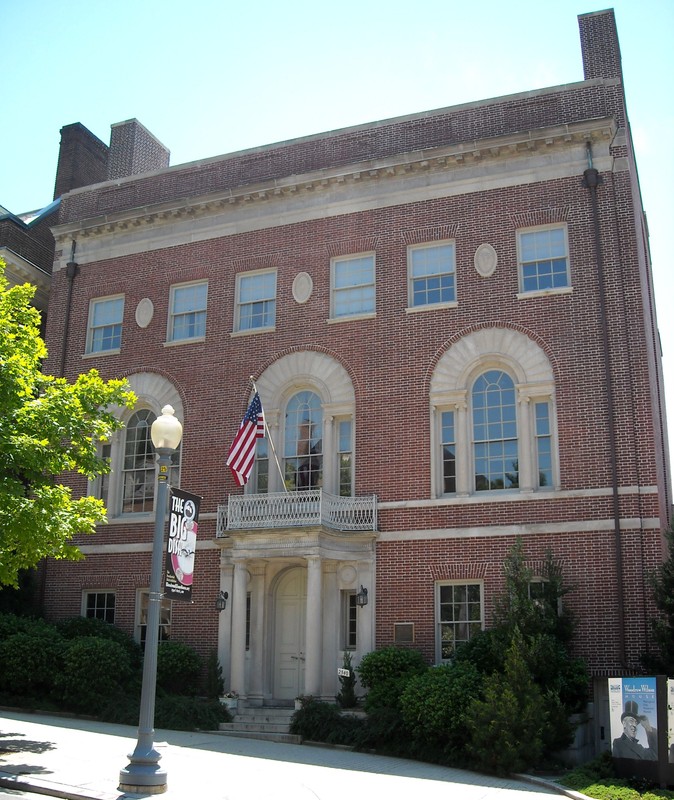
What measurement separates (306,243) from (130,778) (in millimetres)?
15231

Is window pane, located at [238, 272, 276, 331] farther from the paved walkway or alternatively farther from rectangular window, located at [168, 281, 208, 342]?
the paved walkway

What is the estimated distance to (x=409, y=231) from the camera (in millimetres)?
22734

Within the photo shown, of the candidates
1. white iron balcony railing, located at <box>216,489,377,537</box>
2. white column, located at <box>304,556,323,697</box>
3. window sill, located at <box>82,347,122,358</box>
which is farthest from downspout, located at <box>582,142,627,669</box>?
window sill, located at <box>82,347,122,358</box>

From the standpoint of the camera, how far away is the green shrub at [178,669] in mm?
21000

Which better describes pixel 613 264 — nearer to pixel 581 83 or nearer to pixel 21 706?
pixel 581 83

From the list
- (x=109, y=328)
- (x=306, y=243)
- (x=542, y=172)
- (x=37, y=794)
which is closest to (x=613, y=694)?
(x=37, y=794)

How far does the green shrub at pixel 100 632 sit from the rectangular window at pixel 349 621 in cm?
492

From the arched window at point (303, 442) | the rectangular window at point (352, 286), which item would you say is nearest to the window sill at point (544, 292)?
the rectangular window at point (352, 286)

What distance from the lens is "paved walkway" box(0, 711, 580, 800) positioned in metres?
12.3

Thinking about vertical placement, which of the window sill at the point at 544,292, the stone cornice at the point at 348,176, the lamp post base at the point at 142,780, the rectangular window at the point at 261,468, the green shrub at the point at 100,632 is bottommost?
the lamp post base at the point at 142,780

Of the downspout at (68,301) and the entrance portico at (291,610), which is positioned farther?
the downspout at (68,301)

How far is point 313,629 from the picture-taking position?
64.6 ft

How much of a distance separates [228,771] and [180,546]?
12.0ft

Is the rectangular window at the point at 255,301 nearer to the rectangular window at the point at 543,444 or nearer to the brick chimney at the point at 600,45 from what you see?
the rectangular window at the point at 543,444
